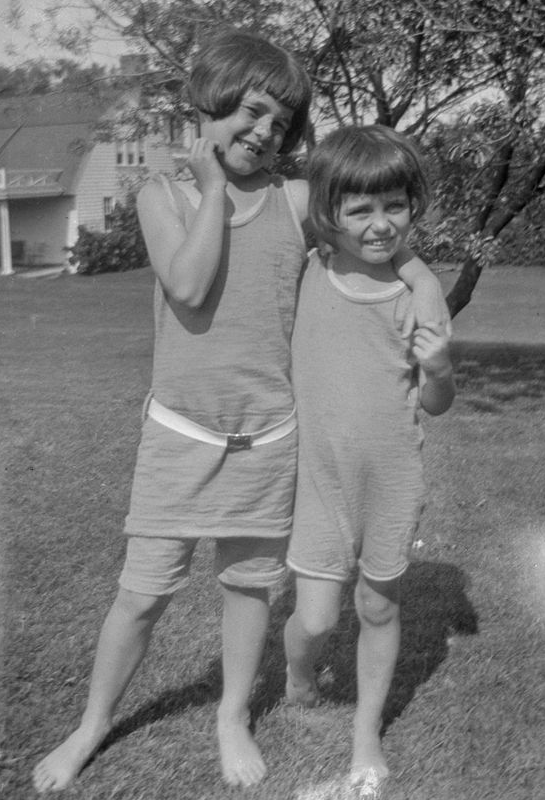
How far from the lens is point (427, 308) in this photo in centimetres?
221

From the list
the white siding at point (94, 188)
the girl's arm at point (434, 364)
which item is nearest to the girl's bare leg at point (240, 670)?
the girl's arm at point (434, 364)

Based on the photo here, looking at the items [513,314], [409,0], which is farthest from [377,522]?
[513,314]

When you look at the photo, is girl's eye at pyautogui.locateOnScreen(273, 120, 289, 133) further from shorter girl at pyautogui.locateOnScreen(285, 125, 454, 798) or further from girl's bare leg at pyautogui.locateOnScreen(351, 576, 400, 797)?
girl's bare leg at pyautogui.locateOnScreen(351, 576, 400, 797)

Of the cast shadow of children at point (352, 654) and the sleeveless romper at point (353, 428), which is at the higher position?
the sleeveless romper at point (353, 428)

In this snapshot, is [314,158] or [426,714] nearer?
[314,158]

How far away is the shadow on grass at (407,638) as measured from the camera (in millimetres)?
3004

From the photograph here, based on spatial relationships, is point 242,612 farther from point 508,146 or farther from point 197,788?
point 508,146

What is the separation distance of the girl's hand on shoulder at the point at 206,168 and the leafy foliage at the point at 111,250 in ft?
88.6

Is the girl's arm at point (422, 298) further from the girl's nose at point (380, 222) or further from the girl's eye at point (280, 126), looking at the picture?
the girl's eye at point (280, 126)

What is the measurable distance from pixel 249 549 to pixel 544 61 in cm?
530

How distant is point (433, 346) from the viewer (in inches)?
86.2

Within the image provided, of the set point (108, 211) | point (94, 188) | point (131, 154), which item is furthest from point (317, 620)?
point (94, 188)

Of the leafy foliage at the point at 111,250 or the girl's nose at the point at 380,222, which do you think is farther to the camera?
the leafy foliage at the point at 111,250

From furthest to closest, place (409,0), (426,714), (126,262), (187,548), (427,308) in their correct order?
(126,262) < (409,0) < (426,714) < (187,548) < (427,308)
